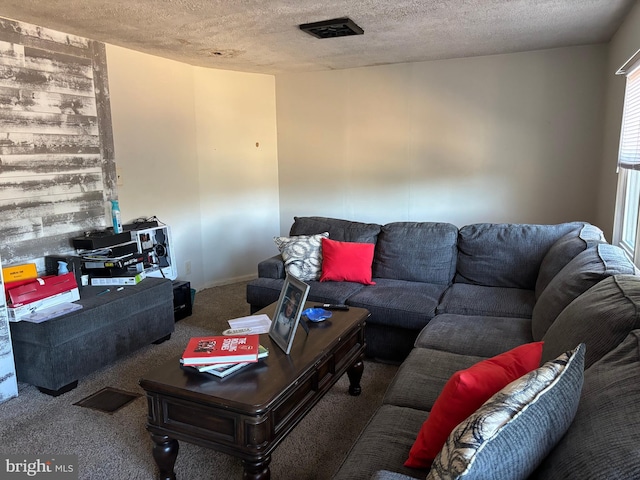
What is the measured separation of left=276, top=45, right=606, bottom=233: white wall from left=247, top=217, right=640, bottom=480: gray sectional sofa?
1.09 m

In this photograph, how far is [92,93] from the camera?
3525mm

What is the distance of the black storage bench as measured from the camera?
2.62 m

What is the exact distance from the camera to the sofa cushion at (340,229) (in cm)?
362

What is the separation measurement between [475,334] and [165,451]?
60.4 inches

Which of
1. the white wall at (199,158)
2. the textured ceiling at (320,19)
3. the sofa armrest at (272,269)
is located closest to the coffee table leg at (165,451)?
the sofa armrest at (272,269)

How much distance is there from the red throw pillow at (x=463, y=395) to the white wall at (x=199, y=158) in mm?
3240

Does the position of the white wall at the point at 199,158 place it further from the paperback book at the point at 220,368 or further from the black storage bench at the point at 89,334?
the paperback book at the point at 220,368

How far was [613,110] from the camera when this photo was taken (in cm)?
348

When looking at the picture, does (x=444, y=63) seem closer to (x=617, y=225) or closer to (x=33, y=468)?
(x=617, y=225)

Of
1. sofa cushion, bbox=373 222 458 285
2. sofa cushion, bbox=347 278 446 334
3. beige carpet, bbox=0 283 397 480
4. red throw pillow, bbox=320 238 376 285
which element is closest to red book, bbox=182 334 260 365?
beige carpet, bbox=0 283 397 480

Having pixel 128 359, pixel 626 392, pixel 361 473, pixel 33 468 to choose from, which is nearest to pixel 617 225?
pixel 626 392

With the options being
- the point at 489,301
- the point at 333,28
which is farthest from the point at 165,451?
the point at 333,28

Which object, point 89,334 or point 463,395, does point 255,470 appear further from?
point 89,334

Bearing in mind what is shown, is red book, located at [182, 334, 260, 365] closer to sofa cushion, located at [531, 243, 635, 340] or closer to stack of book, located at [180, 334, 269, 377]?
stack of book, located at [180, 334, 269, 377]
